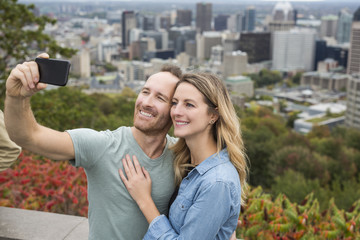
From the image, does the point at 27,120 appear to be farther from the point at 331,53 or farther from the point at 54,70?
the point at 331,53

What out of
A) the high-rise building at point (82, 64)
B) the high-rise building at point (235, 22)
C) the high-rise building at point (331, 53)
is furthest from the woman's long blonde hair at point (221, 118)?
the high-rise building at point (235, 22)

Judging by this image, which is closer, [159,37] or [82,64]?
[82,64]

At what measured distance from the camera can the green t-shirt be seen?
1655mm

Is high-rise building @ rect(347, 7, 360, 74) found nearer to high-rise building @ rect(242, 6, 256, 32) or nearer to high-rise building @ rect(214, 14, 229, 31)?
high-rise building @ rect(242, 6, 256, 32)

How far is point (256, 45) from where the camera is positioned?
11375 centimetres

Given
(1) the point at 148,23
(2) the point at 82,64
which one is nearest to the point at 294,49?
(2) the point at 82,64

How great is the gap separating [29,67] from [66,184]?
2347mm

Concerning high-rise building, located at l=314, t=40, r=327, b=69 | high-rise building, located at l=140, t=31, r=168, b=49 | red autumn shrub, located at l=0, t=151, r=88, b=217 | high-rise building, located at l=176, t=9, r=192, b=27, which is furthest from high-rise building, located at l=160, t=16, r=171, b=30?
red autumn shrub, located at l=0, t=151, r=88, b=217

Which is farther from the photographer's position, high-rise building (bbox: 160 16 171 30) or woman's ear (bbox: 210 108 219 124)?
high-rise building (bbox: 160 16 171 30)

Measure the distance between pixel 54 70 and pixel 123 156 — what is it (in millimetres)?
493

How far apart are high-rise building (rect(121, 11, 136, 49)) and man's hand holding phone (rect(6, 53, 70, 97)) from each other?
136 meters

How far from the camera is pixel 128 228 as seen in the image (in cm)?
171

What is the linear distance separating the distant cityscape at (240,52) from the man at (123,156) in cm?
3952

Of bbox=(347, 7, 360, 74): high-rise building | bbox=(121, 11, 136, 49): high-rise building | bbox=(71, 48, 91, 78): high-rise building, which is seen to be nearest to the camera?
bbox=(71, 48, 91, 78): high-rise building
